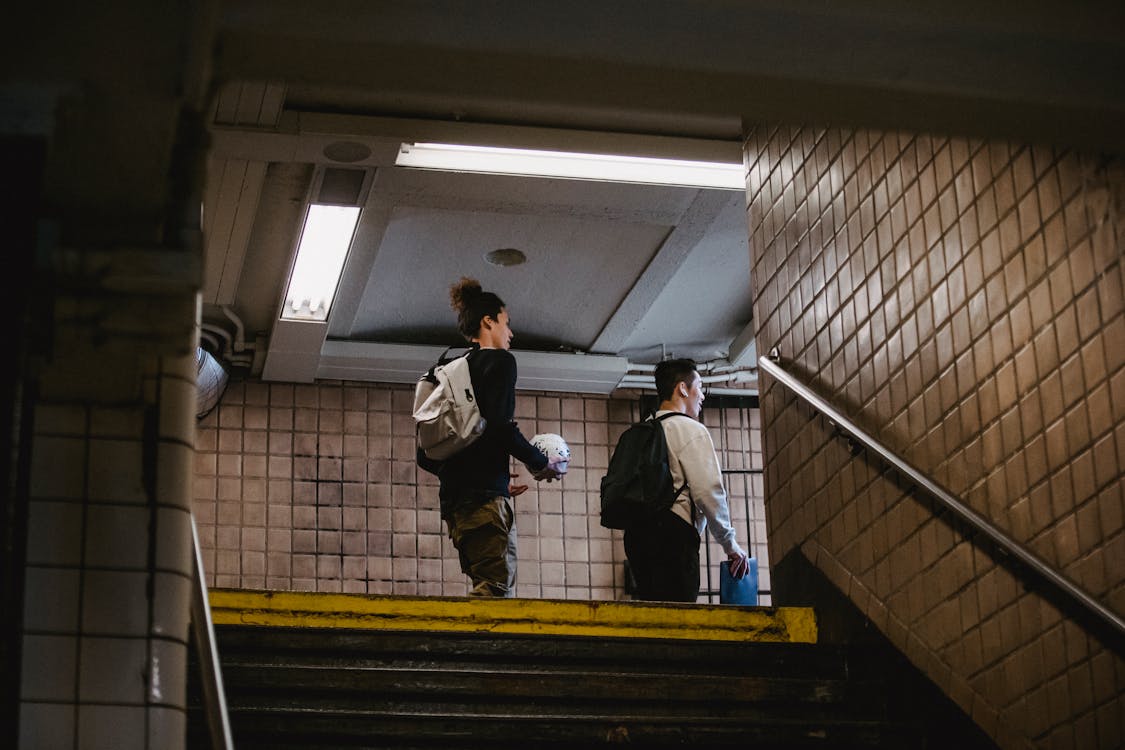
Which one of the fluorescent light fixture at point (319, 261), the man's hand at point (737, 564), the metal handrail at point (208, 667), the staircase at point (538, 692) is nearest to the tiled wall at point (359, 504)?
the fluorescent light fixture at point (319, 261)

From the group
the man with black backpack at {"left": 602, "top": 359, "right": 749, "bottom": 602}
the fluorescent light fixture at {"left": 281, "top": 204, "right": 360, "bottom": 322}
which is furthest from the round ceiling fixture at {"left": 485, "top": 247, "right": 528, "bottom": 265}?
the man with black backpack at {"left": 602, "top": 359, "right": 749, "bottom": 602}

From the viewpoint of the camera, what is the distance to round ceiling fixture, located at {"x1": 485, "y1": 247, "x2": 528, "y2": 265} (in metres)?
9.41

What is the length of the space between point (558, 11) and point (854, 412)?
3.22 m

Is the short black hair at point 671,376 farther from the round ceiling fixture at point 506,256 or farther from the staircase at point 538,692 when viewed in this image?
the round ceiling fixture at point 506,256

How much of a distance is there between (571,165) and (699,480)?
2.22 meters

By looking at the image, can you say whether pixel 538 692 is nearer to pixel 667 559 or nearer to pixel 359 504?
pixel 667 559

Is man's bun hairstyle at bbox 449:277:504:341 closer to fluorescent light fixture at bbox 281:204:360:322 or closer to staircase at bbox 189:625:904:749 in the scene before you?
fluorescent light fixture at bbox 281:204:360:322

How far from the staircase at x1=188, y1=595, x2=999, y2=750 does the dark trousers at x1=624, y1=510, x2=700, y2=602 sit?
1.22 metres

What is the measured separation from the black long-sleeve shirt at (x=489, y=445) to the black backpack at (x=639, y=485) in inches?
16.8

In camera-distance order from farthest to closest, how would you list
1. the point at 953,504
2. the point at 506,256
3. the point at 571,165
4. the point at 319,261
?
1. the point at 506,256
2. the point at 319,261
3. the point at 571,165
4. the point at 953,504

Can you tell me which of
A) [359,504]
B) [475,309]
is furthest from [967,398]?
[359,504]

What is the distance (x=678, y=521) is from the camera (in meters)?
6.34

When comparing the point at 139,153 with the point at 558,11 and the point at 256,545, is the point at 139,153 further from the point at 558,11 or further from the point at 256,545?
the point at 256,545

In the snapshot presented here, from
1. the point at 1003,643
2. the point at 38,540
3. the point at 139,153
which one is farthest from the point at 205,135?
the point at 1003,643
